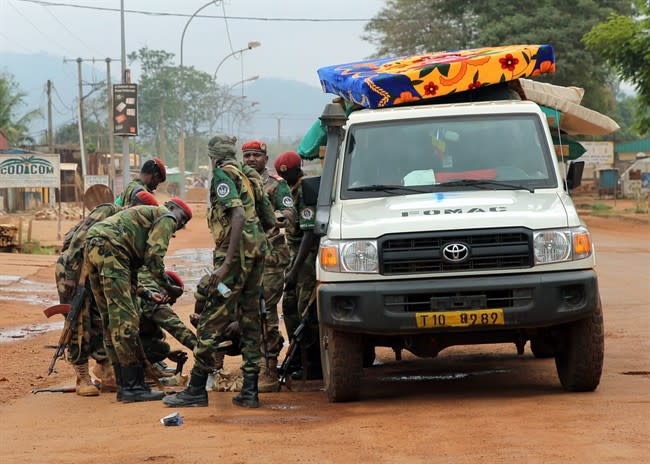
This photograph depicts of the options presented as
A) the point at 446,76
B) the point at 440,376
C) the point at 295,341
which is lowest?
the point at 440,376

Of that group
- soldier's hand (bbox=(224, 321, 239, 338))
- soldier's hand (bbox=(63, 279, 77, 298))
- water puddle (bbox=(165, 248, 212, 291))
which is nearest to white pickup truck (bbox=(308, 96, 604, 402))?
soldier's hand (bbox=(224, 321, 239, 338))

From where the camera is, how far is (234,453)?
20.7ft

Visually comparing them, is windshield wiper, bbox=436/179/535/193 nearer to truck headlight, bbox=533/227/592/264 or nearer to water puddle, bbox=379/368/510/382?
truck headlight, bbox=533/227/592/264

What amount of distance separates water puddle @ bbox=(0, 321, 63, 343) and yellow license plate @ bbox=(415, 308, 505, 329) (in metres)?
7.12

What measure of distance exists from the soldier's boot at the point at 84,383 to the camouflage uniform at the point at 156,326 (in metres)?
0.65

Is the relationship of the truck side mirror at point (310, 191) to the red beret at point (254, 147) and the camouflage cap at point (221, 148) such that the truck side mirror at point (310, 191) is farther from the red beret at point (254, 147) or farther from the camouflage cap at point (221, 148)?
the red beret at point (254, 147)

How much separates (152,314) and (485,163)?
3013 millimetres

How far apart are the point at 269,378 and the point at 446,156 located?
88.0 inches

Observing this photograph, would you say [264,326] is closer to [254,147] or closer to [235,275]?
[235,275]

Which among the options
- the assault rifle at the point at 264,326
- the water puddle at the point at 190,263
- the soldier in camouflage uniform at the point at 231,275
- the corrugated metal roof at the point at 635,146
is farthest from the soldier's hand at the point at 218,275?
the corrugated metal roof at the point at 635,146

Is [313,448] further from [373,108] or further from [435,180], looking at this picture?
[373,108]

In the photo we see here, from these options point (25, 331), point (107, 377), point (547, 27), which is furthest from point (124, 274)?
point (547, 27)

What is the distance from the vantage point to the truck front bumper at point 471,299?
7.44 metres

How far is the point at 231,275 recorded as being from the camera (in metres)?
8.10
